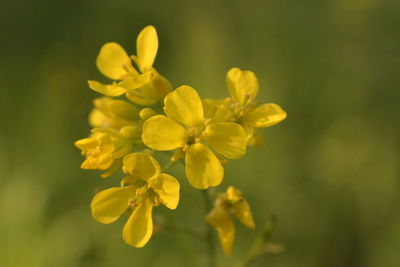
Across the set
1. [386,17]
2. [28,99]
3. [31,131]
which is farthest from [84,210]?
[386,17]

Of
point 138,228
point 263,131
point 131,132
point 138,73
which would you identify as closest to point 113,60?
point 138,73

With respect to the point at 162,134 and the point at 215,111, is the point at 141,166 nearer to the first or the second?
the point at 162,134

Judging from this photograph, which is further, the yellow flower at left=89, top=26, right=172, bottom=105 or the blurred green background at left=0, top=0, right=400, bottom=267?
the blurred green background at left=0, top=0, right=400, bottom=267

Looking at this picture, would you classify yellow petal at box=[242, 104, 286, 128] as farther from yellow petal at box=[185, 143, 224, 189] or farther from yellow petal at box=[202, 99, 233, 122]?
yellow petal at box=[185, 143, 224, 189]

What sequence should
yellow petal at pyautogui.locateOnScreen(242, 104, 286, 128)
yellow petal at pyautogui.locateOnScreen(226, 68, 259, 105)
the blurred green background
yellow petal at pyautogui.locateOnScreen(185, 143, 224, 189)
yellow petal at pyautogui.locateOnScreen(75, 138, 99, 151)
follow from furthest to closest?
the blurred green background
yellow petal at pyautogui.locateOnScreen(226, 68, 259, 105)
yellow petal at pyautogui.locateOnScreen(242, 104, 286, 128)
yellow petal at pyautogui.locateOnScreen(75, 138, 99, 151)
yellow petal at pyautogui.locateOnScreen(185, 143, 224, 189)

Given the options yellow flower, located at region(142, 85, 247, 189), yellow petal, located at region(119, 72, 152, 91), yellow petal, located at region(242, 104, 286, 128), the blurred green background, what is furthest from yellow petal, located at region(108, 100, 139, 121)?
the blurred green background

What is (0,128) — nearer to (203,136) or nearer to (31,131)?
(31,131)

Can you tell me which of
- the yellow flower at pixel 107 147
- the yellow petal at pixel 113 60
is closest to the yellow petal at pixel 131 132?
the yellow flower at pixel 107 147
